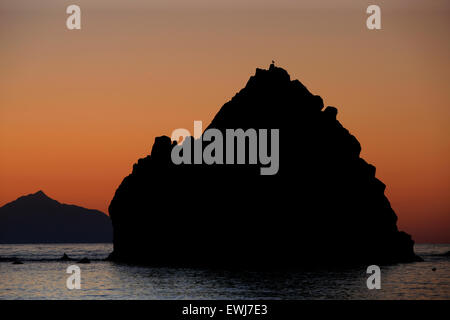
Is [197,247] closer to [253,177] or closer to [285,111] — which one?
[253,177]

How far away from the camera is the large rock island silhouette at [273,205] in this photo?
12412 centimetres

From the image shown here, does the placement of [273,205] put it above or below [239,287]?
above

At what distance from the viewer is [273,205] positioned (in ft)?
428

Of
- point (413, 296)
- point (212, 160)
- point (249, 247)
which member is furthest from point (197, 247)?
point (413, 296)

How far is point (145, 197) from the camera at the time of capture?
453ft

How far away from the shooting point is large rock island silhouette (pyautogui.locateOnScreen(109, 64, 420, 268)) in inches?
4887

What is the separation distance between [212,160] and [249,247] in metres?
21.6
